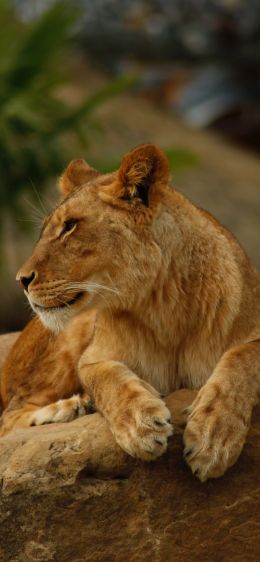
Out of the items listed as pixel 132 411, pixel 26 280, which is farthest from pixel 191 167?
pixel 132 411

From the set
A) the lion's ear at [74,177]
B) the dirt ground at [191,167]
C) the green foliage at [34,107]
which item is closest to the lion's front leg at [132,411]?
the lion's ear at [74,177]

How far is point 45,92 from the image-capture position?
366 inches

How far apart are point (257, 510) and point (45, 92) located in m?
6.34

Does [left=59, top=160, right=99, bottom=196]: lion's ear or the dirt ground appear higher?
[left=59, top=160, right=99, bottom=196]: lion's ear

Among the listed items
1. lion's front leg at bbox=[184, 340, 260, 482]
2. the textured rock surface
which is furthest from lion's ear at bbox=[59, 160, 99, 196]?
the textured rock surface

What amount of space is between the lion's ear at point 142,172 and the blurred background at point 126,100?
15.0 feet

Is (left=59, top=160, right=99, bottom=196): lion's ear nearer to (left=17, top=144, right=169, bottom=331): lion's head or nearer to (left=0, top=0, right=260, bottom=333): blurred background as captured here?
(left=17, top=144, right=169, bottom=331): lion's head

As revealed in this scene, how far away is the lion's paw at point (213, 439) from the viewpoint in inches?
131

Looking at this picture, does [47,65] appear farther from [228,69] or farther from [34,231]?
[228,69]

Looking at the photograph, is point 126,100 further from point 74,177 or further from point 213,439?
point 213,439

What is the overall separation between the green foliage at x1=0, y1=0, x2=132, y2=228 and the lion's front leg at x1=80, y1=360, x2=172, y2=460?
529 cm

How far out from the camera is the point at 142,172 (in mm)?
3738

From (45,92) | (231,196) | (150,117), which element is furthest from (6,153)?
(150,117)

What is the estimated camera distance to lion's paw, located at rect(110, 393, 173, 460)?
11.0ft
